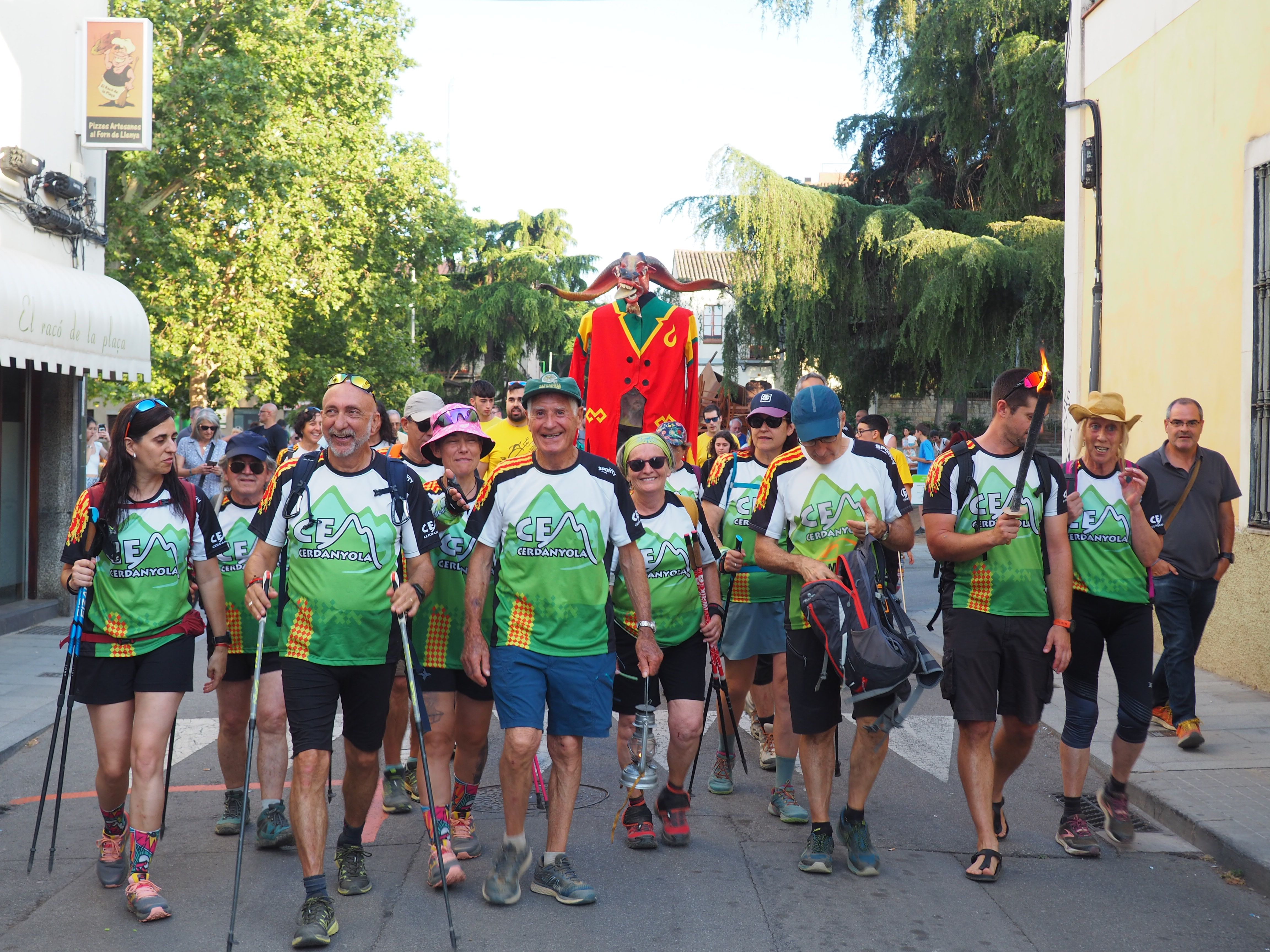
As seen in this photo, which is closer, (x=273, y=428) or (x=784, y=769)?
(x=784, y=769)

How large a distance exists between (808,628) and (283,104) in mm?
27306

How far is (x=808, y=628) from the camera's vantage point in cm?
519

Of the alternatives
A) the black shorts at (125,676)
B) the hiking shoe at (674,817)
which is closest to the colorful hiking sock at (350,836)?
the black shorts at (125,676)

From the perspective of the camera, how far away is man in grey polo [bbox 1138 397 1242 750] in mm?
7352

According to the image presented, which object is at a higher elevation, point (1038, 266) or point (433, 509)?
point (1038, 266)

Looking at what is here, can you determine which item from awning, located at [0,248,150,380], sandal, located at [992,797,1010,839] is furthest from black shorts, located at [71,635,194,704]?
awning, located at [0,248,150,380]

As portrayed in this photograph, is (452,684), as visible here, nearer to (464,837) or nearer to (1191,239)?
(464,837)

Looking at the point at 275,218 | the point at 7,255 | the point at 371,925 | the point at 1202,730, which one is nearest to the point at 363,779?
the point at 371,925

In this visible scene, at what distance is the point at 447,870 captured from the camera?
16.3 feet

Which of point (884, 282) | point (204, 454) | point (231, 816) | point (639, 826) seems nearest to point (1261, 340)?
point (639, 826)

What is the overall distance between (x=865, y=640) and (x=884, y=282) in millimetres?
18656

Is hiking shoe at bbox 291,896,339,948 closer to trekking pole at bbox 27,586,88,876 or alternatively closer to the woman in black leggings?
trekking pole at bbox 27,586,88,876

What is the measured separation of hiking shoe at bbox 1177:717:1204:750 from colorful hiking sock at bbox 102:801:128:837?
5.80 metres

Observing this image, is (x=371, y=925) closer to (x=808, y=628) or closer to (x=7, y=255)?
(x=808, y=628)
